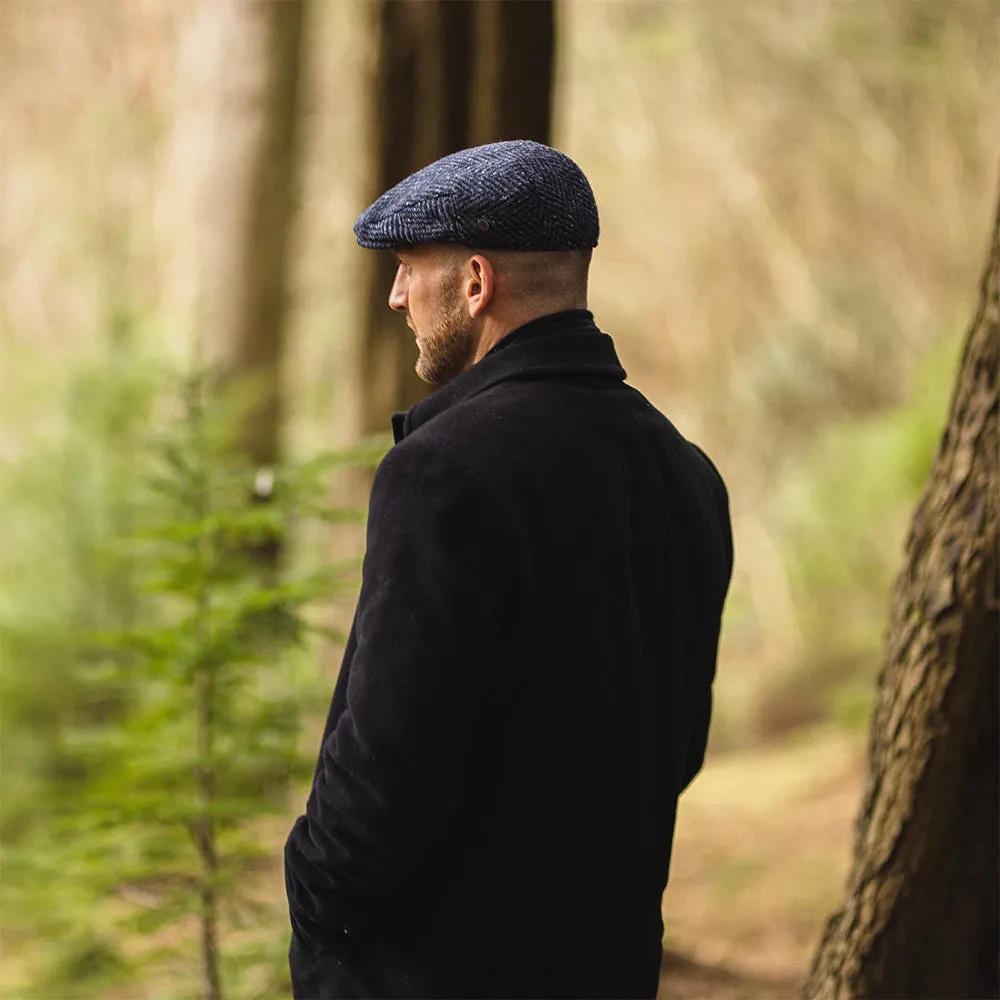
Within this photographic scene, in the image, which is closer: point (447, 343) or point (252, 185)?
point (447, 343)

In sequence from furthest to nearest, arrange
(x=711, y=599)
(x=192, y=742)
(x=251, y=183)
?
(x=251, y=183) → (x=192, y=742) → (x=711, y=599)

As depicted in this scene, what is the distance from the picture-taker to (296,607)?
388 centimetres

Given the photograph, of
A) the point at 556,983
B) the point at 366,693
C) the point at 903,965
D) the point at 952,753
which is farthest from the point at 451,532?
the point at 903,965

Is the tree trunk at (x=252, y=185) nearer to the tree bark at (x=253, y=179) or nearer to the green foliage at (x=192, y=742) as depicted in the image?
the tree bark at (x=253, y=179)

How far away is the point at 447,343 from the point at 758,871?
17.1ft

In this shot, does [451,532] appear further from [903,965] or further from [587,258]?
[903,965]

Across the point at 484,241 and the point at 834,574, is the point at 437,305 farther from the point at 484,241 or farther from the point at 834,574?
the point at 834,574

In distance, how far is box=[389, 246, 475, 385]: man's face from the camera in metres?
2.01

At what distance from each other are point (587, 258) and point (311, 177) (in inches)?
489

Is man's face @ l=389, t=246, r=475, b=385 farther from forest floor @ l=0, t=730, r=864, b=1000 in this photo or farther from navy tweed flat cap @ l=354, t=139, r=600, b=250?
forest floor @ l=0, t=730, r=864, b=1000

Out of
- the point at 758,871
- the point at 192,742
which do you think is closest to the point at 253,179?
the point at 758,871

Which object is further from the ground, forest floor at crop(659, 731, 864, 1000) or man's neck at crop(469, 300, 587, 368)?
man's neck at crop(469, 300, 587, 368)

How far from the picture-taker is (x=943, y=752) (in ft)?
10.0

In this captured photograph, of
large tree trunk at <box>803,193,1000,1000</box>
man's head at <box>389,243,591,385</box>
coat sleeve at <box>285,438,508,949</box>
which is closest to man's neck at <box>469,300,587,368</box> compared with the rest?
man's head at <box>389,243,591,385</box>
